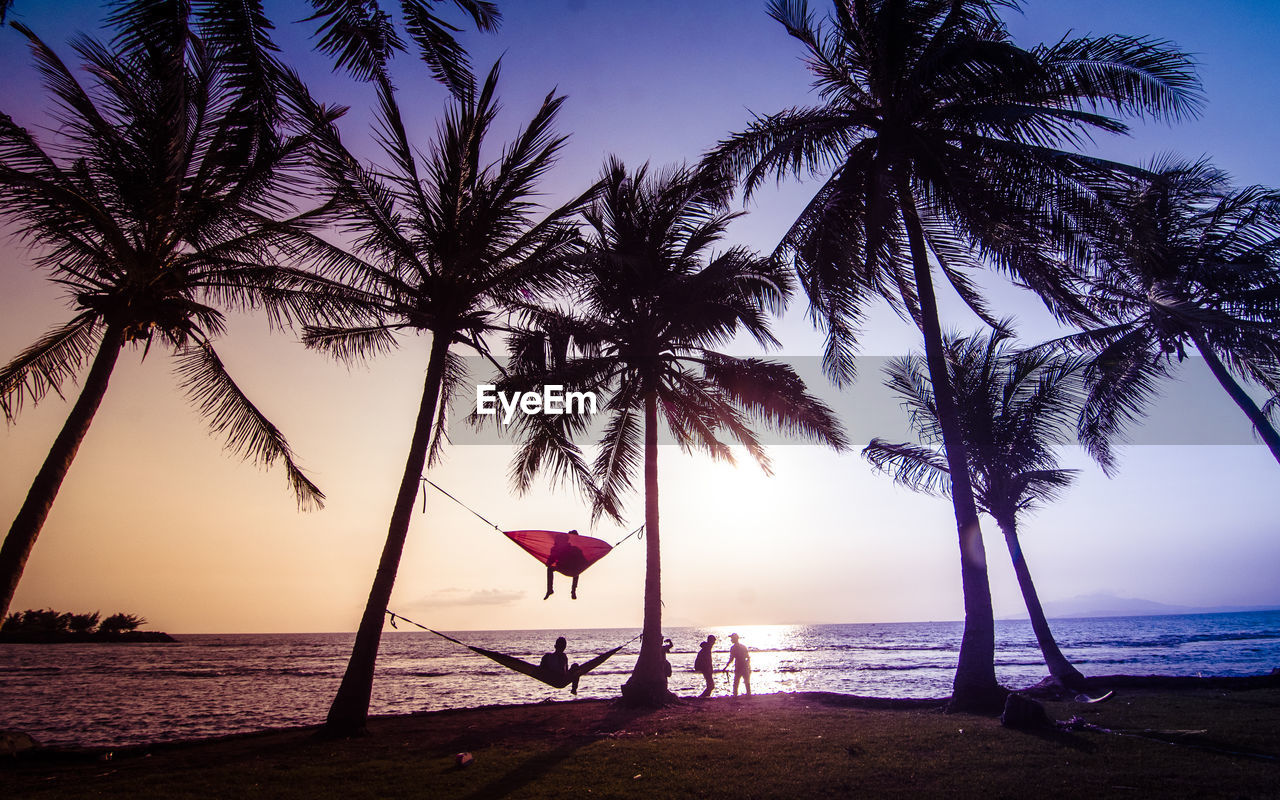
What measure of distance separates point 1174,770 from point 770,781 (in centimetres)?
367

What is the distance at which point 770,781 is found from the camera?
6.03m

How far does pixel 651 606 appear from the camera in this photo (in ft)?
39.3

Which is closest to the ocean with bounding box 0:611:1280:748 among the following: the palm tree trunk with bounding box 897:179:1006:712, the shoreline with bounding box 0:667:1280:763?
the shoreline with bounding box 0:667:1280:763

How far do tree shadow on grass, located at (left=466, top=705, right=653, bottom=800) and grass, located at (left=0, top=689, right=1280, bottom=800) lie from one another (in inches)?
1.0

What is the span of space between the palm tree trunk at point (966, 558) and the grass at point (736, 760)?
28.0 inches

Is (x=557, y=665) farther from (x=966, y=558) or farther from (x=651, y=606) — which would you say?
(x=966, y=558)

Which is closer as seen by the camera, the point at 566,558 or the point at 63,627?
the point at 566,558

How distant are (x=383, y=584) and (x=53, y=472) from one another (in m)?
4.10

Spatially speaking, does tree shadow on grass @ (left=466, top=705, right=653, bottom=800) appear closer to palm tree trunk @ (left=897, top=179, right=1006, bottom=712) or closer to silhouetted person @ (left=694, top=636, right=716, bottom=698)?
silhouetted person @ (left=694, top=636, right=716, bottom=698)

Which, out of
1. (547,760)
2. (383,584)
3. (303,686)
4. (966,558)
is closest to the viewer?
(547,760)

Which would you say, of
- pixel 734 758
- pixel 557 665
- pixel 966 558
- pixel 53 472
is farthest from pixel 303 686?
pixel 966 558

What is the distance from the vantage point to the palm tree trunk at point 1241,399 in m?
12.5

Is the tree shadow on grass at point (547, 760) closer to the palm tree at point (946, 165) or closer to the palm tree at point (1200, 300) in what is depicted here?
the palm tree at point (946, 165)

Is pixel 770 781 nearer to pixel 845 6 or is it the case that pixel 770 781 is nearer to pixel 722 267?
pixel 722 267
